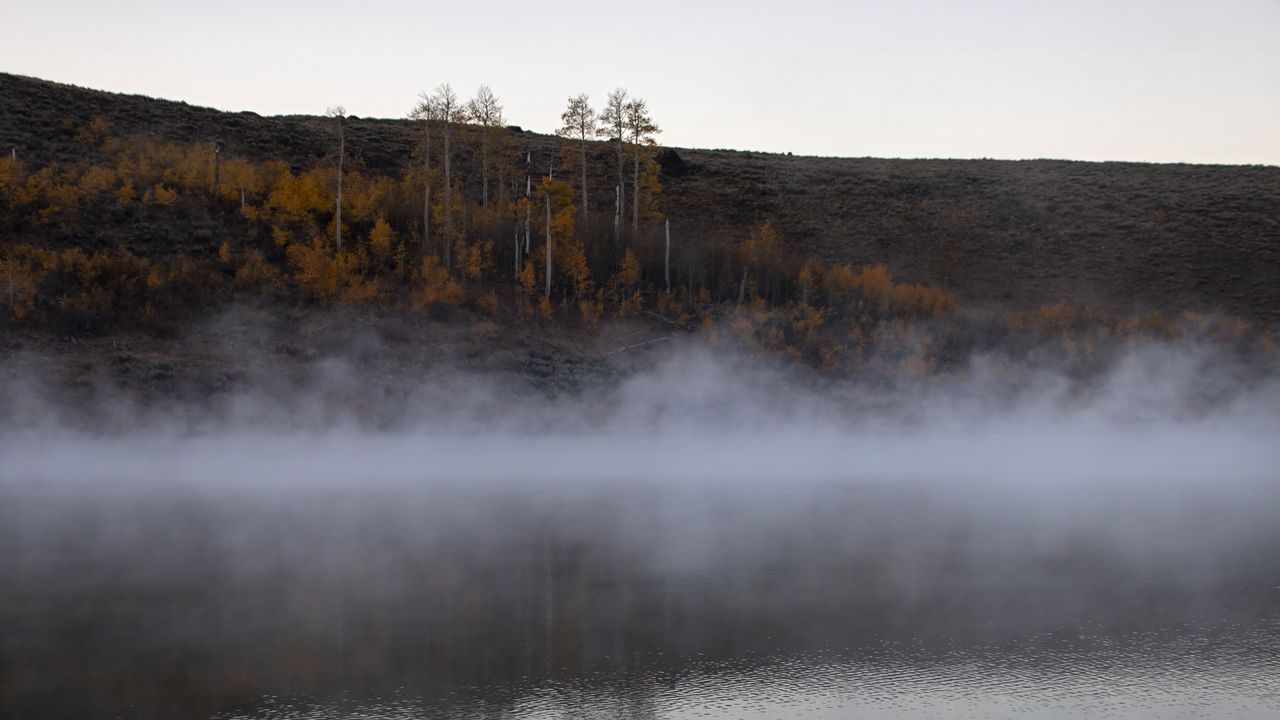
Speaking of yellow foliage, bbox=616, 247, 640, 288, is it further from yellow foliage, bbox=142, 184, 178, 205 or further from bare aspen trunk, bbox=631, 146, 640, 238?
yellow foliage, bbox=142, 184, 178, 205

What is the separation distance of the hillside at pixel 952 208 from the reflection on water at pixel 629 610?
2659 cm

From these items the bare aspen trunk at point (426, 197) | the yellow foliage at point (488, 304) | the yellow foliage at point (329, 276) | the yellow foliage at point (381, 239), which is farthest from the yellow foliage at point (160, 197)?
the yellow foliage at point (488, 304)

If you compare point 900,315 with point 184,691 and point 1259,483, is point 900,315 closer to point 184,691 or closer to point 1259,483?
point 1259,483

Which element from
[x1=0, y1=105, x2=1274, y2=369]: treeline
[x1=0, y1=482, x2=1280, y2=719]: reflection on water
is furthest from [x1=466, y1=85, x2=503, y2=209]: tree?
[x1=0, y1=482, x2=1280, y2=719]: reflection on water

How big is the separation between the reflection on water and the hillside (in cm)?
2659

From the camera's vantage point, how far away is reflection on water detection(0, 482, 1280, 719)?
11047 mm

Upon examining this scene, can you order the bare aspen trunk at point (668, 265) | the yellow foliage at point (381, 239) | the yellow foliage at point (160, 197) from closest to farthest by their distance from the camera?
1. the yellow foliage at point (381, 239)
2. the yellow foliage at point (160, 197)
3. the bare aspen trunk at point (668, 265)

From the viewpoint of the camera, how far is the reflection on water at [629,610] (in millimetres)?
11047

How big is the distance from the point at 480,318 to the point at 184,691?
102 feet

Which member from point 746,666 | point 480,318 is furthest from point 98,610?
point 480,318

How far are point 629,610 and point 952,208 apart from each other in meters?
53.8

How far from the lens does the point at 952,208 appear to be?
63.6 m

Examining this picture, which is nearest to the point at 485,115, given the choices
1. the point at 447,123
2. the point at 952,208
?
the point at 447,123

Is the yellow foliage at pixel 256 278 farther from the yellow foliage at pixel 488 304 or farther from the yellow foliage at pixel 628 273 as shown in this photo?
the yellow foliage at pixel 628 273
